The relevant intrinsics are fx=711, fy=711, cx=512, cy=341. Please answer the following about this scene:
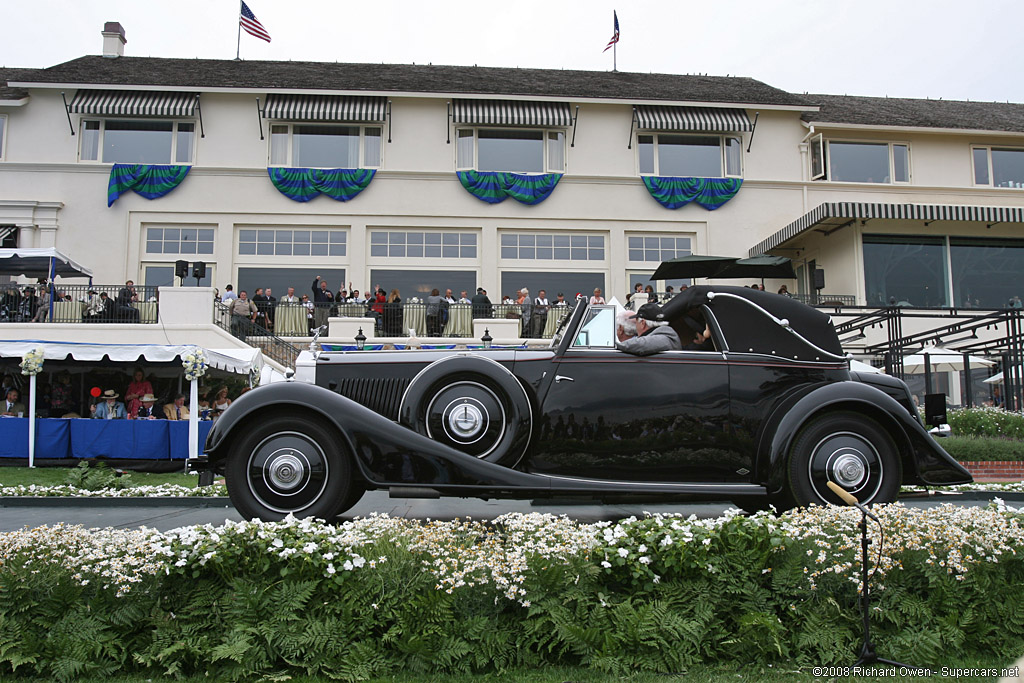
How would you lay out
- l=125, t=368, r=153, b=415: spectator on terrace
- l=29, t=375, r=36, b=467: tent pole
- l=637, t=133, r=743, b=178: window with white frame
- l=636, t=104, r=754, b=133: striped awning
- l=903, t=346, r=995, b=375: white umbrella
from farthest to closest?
l=637, t=133, r=743, b=178: window with white frame
l=636, t=104, r=754, b=133: striped awning
l=903, t=346, r=995, b=375: white umbrella
l=125, t=368, r=153, b=415: spectator on terrace
l=29, t=375, r=36, b=467: tent pole

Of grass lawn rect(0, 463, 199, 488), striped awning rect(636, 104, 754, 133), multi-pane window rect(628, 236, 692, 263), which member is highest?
striped awning rect(636, 104, 754, 133)

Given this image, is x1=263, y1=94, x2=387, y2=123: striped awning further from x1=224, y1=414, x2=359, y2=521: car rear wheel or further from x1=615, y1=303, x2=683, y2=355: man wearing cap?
x1=224, y1=414, x2=359, y2=521: car rear wheel

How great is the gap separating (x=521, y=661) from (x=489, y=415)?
2.04 m

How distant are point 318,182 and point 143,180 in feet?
19.0

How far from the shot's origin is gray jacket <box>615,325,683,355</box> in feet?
17.5

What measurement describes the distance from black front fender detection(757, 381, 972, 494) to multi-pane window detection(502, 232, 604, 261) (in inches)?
794

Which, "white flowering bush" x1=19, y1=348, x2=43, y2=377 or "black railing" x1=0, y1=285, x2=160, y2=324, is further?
"black railing" x1=0, y1=285, x2=160, y2=324

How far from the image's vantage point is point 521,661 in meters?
3.31

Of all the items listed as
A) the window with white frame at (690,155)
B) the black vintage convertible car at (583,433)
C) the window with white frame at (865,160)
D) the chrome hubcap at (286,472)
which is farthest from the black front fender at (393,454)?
the window with white frame at (865,160)

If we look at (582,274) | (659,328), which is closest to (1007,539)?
(659,328)

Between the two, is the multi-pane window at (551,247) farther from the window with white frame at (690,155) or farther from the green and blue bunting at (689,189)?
the window with white frame at (690,155)

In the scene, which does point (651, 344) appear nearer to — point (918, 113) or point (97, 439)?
point (97, 439)

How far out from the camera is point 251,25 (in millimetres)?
26281

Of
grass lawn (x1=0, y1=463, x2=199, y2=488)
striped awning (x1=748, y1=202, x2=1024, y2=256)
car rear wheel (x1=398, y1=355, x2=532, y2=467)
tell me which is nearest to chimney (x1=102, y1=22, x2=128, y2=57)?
grass lawn (x1=0, y1=463, x2=199, y2=488)
